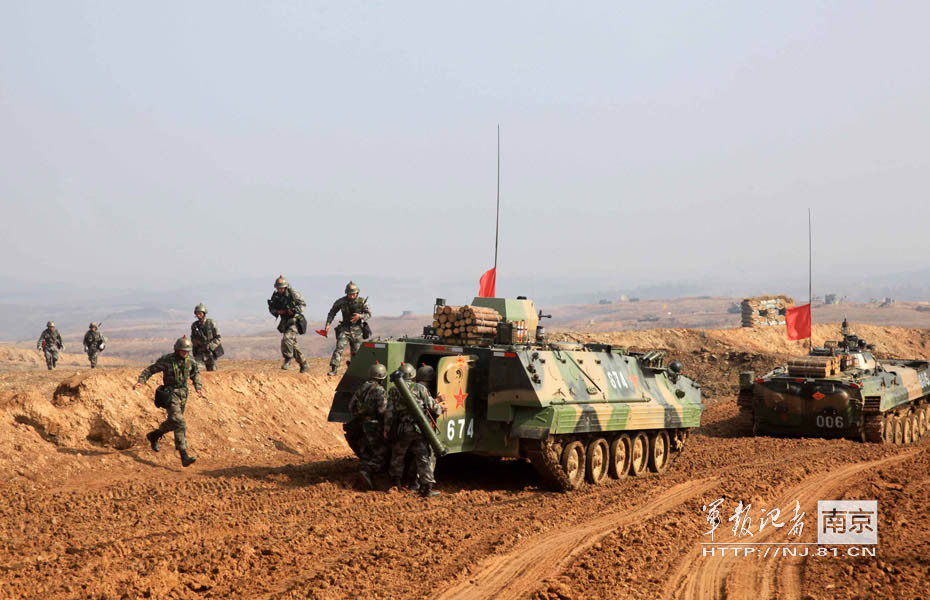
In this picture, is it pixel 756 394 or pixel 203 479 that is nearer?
pixel 203 479

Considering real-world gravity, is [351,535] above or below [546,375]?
below

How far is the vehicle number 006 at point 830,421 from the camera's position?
1794 centimetres

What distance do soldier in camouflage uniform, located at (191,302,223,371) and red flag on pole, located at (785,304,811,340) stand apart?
1670 cm

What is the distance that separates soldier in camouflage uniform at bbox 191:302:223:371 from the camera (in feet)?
53.2

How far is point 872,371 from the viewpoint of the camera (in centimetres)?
1939

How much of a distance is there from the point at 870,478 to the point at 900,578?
5.59 meters

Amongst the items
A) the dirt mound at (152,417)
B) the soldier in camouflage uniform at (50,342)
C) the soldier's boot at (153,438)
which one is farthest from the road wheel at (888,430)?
the soldier in camouflage uniform at (50,342)

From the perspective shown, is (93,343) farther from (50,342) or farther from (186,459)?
(186,459)

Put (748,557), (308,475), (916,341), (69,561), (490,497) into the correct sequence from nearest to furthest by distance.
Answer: (69,561), (748,557), (490,497), (308,475), (916,341)

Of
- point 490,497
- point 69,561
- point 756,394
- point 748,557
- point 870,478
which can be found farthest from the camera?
point 756,394

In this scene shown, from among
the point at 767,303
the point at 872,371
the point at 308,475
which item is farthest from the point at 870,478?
the point at 767,303

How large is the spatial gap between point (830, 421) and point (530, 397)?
9260 millimetres

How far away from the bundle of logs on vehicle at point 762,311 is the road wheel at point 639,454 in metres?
35.0

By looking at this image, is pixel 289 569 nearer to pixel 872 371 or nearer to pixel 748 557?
pixel 748 557
